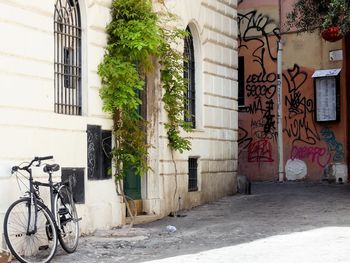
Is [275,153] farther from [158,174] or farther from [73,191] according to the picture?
[73,191]

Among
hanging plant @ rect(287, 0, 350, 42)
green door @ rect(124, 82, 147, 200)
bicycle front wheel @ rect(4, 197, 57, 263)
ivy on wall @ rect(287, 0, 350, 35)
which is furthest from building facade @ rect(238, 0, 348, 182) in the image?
bicycle front wheel @ rect(4, 197, 57, 263)

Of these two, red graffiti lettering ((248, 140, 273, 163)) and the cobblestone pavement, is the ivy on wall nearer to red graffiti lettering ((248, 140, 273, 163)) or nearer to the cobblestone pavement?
the cobblestone pavement

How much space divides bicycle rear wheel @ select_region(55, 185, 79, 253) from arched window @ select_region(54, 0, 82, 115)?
4.60 ft

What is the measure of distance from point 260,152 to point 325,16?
6.75m

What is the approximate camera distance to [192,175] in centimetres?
1556

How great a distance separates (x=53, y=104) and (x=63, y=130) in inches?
15.8

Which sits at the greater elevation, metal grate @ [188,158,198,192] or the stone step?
metal grate @ [188,158,198,192]

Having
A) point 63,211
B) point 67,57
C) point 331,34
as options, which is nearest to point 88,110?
point 67,57

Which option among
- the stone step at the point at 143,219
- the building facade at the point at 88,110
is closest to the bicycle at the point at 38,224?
the building facade at the point at 88,110

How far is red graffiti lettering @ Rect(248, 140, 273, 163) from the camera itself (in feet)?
70.9

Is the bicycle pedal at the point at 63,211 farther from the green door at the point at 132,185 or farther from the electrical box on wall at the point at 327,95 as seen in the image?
the electrical box on wall at the point at 327,95

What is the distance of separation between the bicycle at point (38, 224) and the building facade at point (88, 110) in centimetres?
35

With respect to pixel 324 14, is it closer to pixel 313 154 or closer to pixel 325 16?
pixel 325 16

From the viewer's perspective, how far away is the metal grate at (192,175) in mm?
15422
